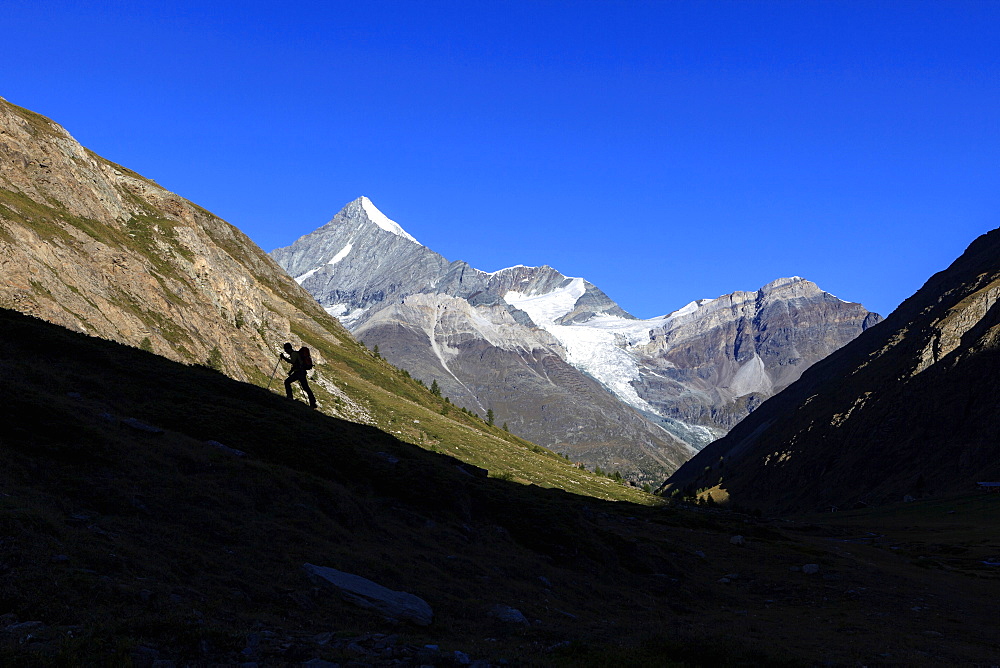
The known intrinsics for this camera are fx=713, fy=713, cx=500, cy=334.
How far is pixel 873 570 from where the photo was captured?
44.8 metres

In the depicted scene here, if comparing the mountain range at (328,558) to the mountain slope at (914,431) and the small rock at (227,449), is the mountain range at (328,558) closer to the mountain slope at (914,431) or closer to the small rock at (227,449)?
the small rock at (227,449)

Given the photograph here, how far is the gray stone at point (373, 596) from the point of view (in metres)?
18.3

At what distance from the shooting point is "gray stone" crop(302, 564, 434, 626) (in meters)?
18.3

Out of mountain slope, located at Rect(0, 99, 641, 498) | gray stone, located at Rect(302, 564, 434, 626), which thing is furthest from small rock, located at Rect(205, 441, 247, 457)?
mountain slope, located at Rect(0, 99, 641, 498)

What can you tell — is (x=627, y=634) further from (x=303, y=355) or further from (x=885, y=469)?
(x=885, y=469)

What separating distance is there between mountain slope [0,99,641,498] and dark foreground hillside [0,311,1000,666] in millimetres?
35082

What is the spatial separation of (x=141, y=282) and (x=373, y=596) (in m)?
81.1

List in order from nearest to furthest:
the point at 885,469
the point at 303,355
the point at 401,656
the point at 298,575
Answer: the point at 401,656 → the point at 298,575 → the point at 303,355 → the point at 885,469

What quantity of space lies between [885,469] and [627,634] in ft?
535

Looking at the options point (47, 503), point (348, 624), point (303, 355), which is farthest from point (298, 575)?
point (303, 355)

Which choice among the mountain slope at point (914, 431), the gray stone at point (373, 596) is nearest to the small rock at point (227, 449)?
the gray stone at point (373, 596)

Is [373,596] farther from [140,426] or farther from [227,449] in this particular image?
[140,426]

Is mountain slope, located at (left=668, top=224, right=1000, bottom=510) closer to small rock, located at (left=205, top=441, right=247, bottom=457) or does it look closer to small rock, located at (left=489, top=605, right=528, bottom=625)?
small rock, located at (left=489, top=605, right=528, bottom=625)

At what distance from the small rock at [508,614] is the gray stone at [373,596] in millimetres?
2199
